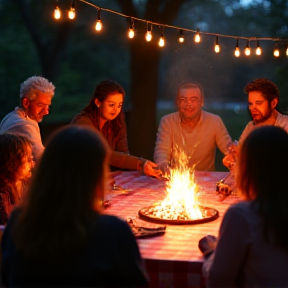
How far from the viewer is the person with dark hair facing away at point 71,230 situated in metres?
1.59

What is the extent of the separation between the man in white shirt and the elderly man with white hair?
4.49 feet

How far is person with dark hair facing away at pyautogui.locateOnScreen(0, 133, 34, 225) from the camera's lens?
284 cm

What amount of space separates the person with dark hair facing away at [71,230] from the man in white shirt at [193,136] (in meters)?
3.47

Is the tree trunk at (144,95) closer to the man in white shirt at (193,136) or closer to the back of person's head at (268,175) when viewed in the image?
the man in white shirt at (193,136)

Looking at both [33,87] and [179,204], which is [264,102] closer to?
[179,204]

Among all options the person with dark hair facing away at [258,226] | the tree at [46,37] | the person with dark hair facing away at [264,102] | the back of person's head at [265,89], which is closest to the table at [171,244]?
the person with dark hair facing away at [258,226]

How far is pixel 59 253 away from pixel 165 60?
24.6 ft

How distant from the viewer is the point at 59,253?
5.18ft

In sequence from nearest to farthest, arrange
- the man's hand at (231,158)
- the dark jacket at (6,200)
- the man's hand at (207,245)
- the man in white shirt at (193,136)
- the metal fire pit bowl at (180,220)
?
the man's hand at (207,245), the dark jacket at (6,200), the metal fire pit bowl at (180,220), the man's hand at (231,158), the man in white shirt at (193,136)

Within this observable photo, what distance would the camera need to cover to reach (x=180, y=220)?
9.72 ft

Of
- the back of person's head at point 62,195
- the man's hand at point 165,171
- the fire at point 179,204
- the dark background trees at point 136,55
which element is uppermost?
the dark background trees at point 136,55

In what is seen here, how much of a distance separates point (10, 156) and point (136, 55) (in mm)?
5023

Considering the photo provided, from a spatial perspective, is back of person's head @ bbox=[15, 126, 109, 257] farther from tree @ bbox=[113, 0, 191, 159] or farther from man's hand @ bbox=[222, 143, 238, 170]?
tree @ bbox=[113, 0, 191, 159]

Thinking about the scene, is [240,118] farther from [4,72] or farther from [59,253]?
[59,253]
